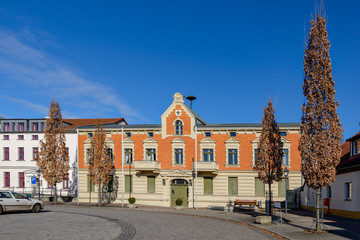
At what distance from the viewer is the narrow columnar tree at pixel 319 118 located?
18672 millimetres

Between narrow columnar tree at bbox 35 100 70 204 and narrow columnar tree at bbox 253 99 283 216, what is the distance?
2229 cm

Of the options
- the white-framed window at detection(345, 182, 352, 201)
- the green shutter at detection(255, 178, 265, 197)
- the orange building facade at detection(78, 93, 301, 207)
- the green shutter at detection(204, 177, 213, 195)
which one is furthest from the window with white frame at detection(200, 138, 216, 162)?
the white-framed window at detection(345, 182, 352, 201)

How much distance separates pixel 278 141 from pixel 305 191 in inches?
430

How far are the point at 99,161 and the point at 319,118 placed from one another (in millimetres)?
24288

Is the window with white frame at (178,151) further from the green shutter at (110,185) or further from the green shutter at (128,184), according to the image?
the green shutter at (110,185)

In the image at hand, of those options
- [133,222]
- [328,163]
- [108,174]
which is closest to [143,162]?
[108,174]

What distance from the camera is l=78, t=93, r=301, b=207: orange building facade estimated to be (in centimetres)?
3753

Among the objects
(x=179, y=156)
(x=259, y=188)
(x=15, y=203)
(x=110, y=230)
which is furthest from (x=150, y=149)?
(x=110, y=230)

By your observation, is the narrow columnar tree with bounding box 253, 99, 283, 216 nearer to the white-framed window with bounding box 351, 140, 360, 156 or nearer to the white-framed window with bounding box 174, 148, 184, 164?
the white-framed window with bounding box 351, 140, 360, 156

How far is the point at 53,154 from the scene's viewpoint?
39250 millimetres

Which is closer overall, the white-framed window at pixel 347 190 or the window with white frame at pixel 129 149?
the white-framed window at pixel 347 190

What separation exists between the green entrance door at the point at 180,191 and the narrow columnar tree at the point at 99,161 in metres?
7.02

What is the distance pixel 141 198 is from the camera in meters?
39.4

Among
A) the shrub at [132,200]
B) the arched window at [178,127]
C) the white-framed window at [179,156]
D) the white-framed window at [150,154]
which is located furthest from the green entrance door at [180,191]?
the arched window at [178,127]
